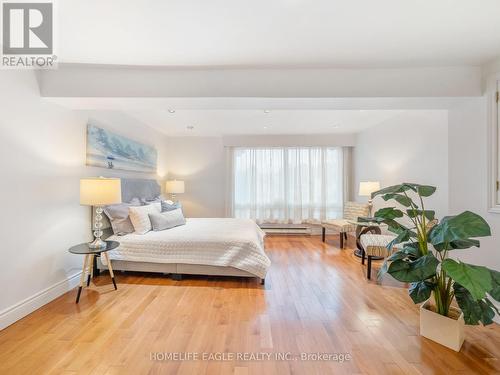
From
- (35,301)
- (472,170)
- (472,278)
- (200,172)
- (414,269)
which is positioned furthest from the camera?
(200,172)

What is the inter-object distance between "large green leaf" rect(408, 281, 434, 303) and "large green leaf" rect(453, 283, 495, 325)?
6.8 inches

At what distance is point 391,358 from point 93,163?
3.58m

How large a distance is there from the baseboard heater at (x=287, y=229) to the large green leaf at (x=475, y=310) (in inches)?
144

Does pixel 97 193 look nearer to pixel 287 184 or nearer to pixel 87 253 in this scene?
pixel 87 253

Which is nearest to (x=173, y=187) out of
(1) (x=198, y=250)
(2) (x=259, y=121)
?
(2) (x=259, y=121)

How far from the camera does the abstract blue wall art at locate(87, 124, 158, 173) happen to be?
111 inches

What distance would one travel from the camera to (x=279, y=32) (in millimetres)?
1656

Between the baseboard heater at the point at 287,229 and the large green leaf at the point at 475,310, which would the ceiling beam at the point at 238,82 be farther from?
the baseboard heater at the point at 287,229

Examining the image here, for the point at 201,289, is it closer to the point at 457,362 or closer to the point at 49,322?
the point at 49,322

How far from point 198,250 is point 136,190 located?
1748 mm

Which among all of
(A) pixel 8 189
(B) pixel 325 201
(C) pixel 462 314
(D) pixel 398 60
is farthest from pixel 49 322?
(B) pixel 325 201

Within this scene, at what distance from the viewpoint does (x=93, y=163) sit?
111 inches

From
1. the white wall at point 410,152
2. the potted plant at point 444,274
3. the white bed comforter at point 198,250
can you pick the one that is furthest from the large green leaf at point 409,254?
the white wall at point 410,152

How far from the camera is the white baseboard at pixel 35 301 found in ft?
6.09
